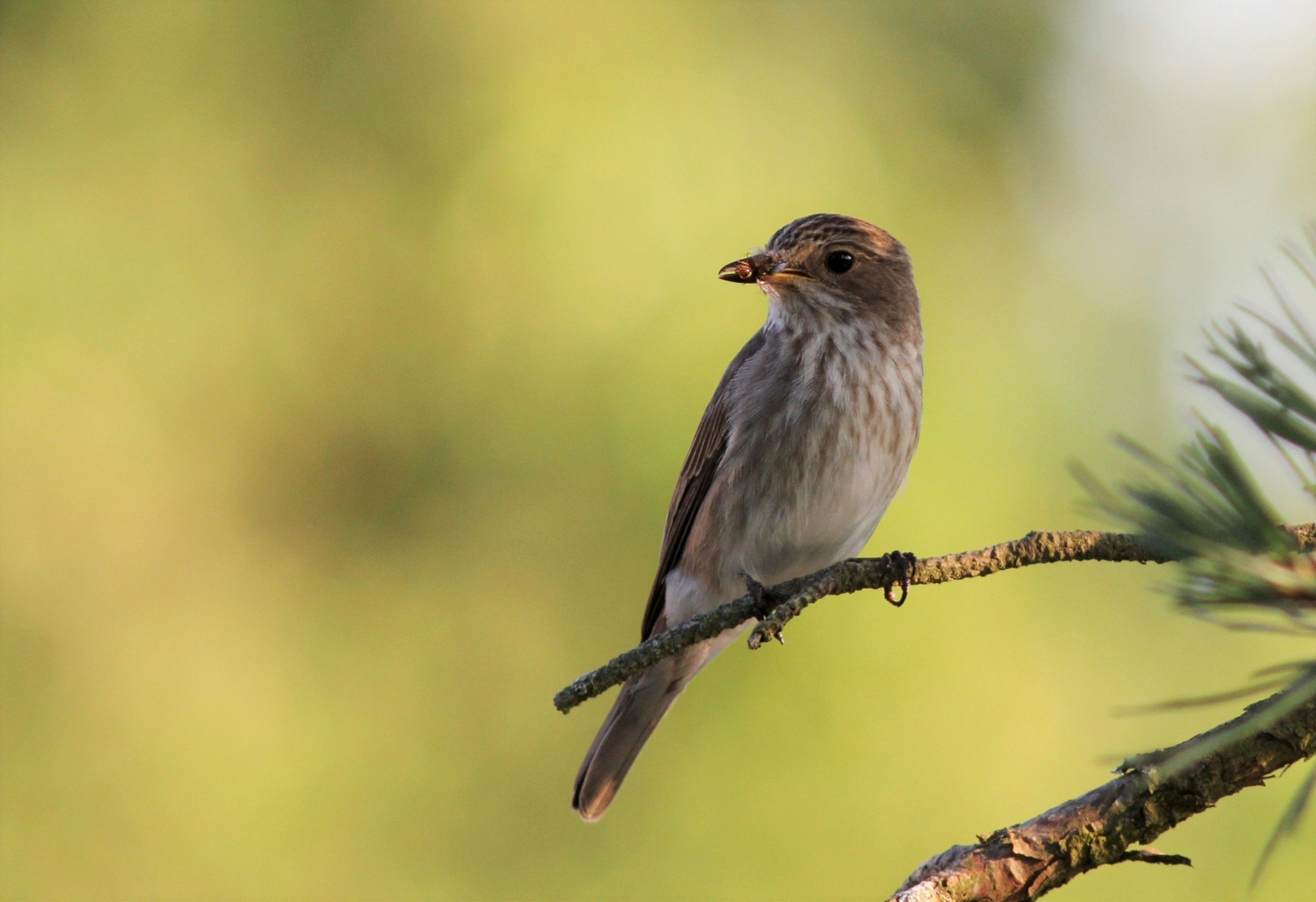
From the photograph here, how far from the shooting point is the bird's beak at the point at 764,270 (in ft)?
13.2

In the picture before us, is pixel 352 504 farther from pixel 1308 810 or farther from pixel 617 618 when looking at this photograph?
pixel 1308 810

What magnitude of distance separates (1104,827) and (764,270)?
108 inches

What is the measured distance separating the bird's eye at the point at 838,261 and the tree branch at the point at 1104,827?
2719mm

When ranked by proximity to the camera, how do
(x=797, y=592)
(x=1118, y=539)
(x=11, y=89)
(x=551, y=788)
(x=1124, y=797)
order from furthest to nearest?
(x=11, y=89) < (x=551, y=788) < (x=797, y=592) < (x=1118, y=539) < (x=1124, y=797)

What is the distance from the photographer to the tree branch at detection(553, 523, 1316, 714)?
176 centimetres

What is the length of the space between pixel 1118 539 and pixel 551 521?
4.62 metres

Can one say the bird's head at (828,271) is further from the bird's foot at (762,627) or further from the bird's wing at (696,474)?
the bird's foot at (762,627)

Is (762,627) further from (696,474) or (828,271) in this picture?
(828,271)

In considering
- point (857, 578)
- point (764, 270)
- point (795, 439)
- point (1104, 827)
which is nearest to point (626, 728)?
point (795, 439)

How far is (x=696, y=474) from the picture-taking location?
4227 mm

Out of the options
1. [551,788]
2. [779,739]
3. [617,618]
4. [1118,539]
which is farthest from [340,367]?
[1118,539]

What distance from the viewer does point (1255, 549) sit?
134 cm

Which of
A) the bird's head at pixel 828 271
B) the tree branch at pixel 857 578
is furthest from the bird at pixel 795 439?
the tree branch at pixel 857 578

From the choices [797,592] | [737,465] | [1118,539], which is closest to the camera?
[1118,539]
